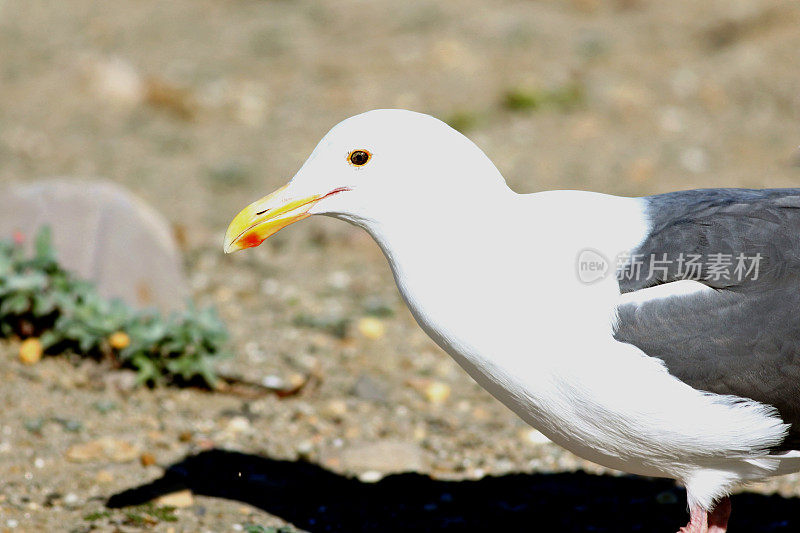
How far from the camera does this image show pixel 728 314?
3430 mm

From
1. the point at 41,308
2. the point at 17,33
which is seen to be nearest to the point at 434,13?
the point at 17,33

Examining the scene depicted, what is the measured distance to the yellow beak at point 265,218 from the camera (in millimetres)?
3596

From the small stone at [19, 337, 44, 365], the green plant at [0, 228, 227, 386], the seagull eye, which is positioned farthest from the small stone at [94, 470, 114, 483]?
the seagull eye

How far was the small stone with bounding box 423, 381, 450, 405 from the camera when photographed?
18.8 ft

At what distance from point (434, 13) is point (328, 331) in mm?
6557

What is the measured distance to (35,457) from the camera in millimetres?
4684

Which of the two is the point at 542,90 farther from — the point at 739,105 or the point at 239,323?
the point at 239,323

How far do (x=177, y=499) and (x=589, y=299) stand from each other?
2.14 metres

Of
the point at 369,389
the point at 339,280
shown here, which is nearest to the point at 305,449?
the point at 369,389

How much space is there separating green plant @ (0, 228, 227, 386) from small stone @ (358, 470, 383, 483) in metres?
1.06

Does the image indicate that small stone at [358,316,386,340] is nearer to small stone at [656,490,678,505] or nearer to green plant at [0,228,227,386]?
green plant at [0,228,227,386]

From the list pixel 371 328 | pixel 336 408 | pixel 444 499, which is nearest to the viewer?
pixel 444 499

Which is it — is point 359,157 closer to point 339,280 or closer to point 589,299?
point 589,299

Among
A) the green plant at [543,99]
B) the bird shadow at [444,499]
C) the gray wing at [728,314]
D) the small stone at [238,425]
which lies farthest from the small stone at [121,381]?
the green plant at [543,99]
